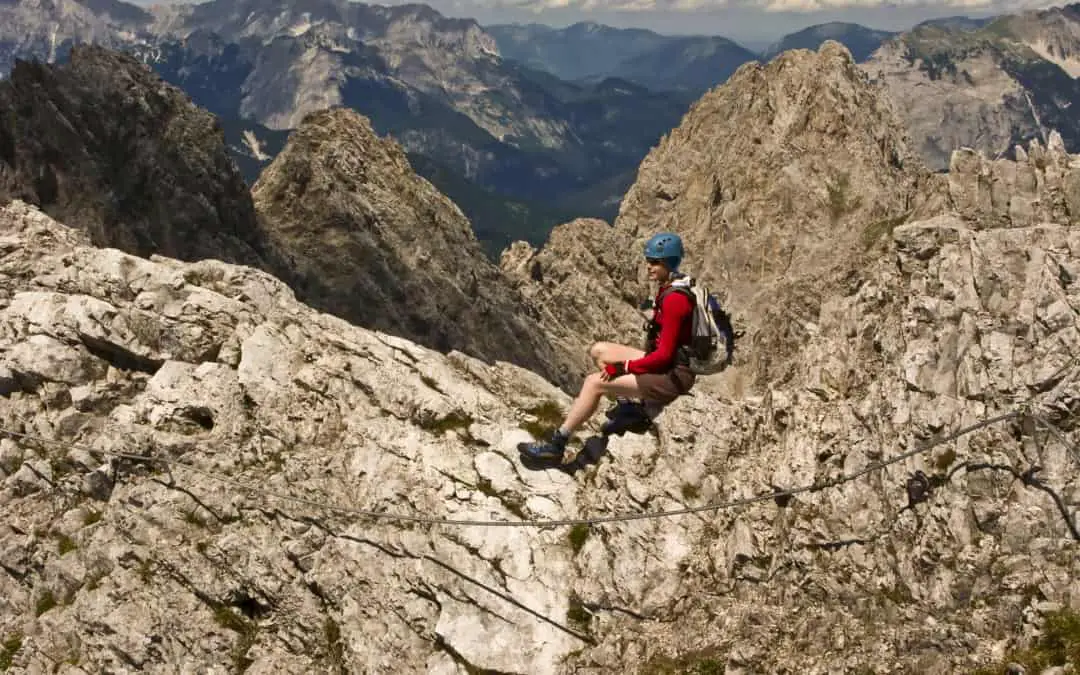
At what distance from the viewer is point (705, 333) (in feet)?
56.3

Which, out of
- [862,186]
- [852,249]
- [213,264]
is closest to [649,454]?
[213,264]

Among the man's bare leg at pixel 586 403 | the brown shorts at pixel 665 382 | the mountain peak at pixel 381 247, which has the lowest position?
the mountain peak at pixel 381 247

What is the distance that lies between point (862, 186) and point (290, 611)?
12531 centimetres

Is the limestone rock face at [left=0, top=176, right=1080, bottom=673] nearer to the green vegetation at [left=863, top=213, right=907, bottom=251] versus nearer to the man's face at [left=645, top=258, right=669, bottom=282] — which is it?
the man's face at [left=645, top=258, right=669, bottom=282]

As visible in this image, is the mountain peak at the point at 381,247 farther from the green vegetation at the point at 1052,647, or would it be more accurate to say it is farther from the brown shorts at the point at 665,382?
the green vegetation at the point at 1052,647

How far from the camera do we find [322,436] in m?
20.8

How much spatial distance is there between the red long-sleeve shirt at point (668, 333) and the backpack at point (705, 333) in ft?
0.52

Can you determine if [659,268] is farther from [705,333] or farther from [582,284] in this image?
[582,284]

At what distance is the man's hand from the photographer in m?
17.7

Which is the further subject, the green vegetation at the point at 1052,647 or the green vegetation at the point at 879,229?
the green vegetation at the point at 879,229

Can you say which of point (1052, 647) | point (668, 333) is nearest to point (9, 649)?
point (668, 333)

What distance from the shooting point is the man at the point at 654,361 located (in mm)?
16891

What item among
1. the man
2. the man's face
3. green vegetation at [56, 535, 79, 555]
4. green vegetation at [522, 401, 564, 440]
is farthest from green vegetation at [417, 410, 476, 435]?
green vegetation at [56, 535, 79, 555]

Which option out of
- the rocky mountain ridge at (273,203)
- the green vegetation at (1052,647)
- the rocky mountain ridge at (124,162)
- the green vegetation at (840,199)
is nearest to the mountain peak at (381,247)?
the rocky mountain ridge at (273,203)
